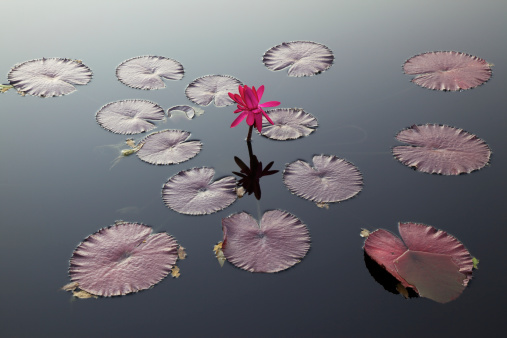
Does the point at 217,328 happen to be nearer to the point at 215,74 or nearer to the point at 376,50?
the point at 215,74

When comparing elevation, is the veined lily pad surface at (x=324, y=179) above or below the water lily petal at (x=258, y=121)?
below

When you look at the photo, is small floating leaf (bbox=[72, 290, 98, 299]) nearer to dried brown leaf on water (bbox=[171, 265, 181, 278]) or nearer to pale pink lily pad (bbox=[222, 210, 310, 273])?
dried brown leaf on water (bbox=[171, 265, 181, 278])

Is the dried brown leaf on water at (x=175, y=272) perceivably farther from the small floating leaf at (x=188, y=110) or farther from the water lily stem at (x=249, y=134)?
the small floating leaf at (x=188, y=110)

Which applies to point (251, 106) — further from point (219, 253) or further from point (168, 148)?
point (219, 253)

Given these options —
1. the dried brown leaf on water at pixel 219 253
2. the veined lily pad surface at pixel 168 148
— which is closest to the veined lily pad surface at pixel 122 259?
the dried brown leaf on water at pixel 219 253
